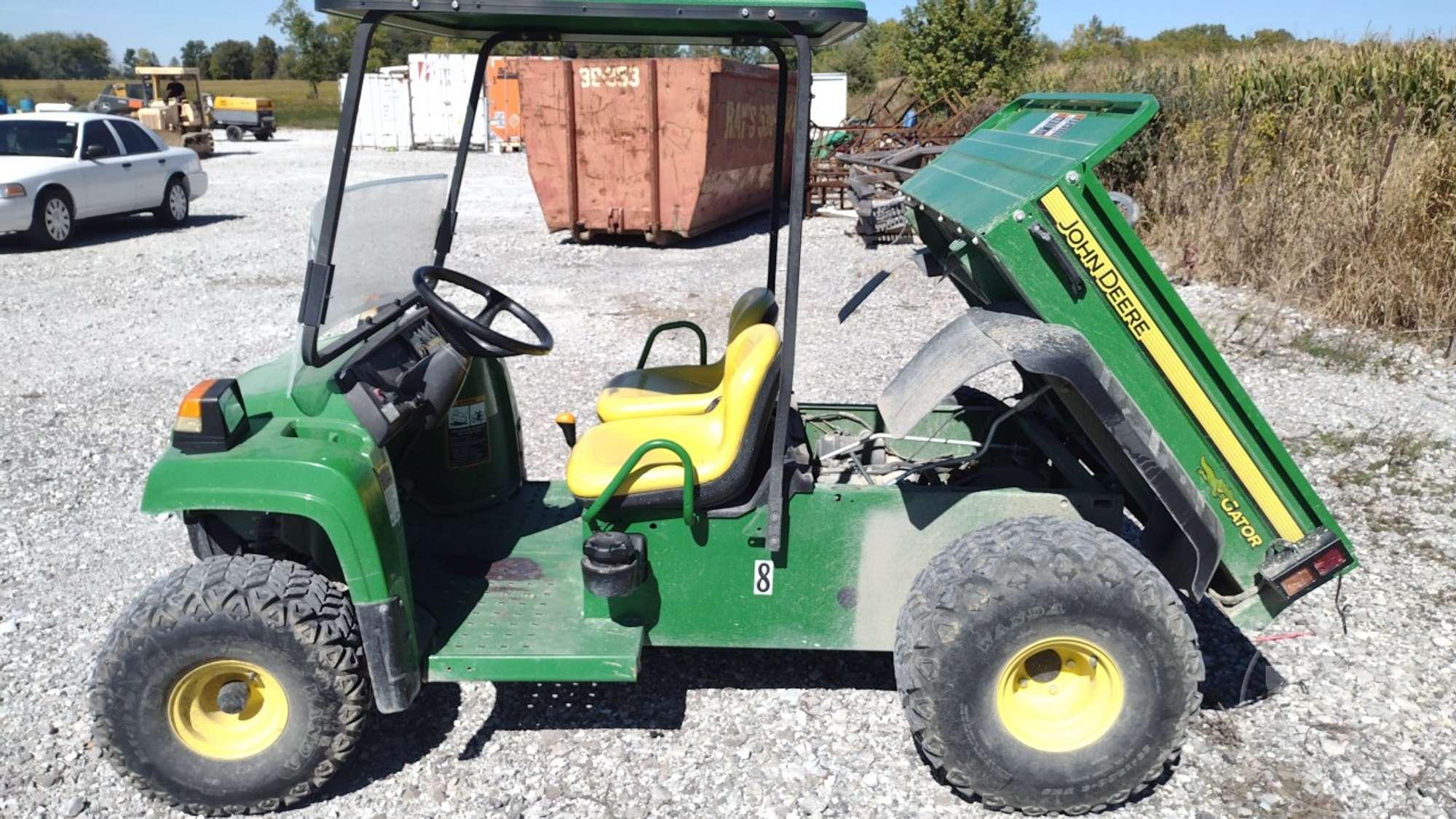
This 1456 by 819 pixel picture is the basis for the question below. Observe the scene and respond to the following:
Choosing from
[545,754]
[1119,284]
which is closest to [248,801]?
[545,754]

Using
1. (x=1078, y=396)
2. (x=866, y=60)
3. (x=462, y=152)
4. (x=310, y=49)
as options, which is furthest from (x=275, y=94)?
(x=1078, y=396)

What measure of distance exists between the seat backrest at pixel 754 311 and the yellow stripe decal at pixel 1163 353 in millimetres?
1368

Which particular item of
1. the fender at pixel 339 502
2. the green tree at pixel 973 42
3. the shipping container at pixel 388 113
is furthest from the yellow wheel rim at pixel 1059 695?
the shipping container at pixel 388 113

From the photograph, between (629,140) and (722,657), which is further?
(629,140)

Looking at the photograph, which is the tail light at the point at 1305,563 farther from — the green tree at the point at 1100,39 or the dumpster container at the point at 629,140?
the green tree at the point at 1100,39

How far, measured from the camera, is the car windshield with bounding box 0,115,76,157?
13211mm

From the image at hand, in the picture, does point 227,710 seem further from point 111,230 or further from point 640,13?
point 111,230

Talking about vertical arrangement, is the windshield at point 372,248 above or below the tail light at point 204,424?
above

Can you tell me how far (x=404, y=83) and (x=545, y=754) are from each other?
30.1 metres

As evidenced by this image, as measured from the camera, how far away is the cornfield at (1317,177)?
8578 millimetres

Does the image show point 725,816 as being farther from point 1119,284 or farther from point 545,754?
point 1119,284

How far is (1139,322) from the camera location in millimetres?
2961

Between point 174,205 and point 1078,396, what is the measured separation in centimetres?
1519

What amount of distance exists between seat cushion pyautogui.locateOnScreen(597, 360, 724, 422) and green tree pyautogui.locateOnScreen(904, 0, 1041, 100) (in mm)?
26334
